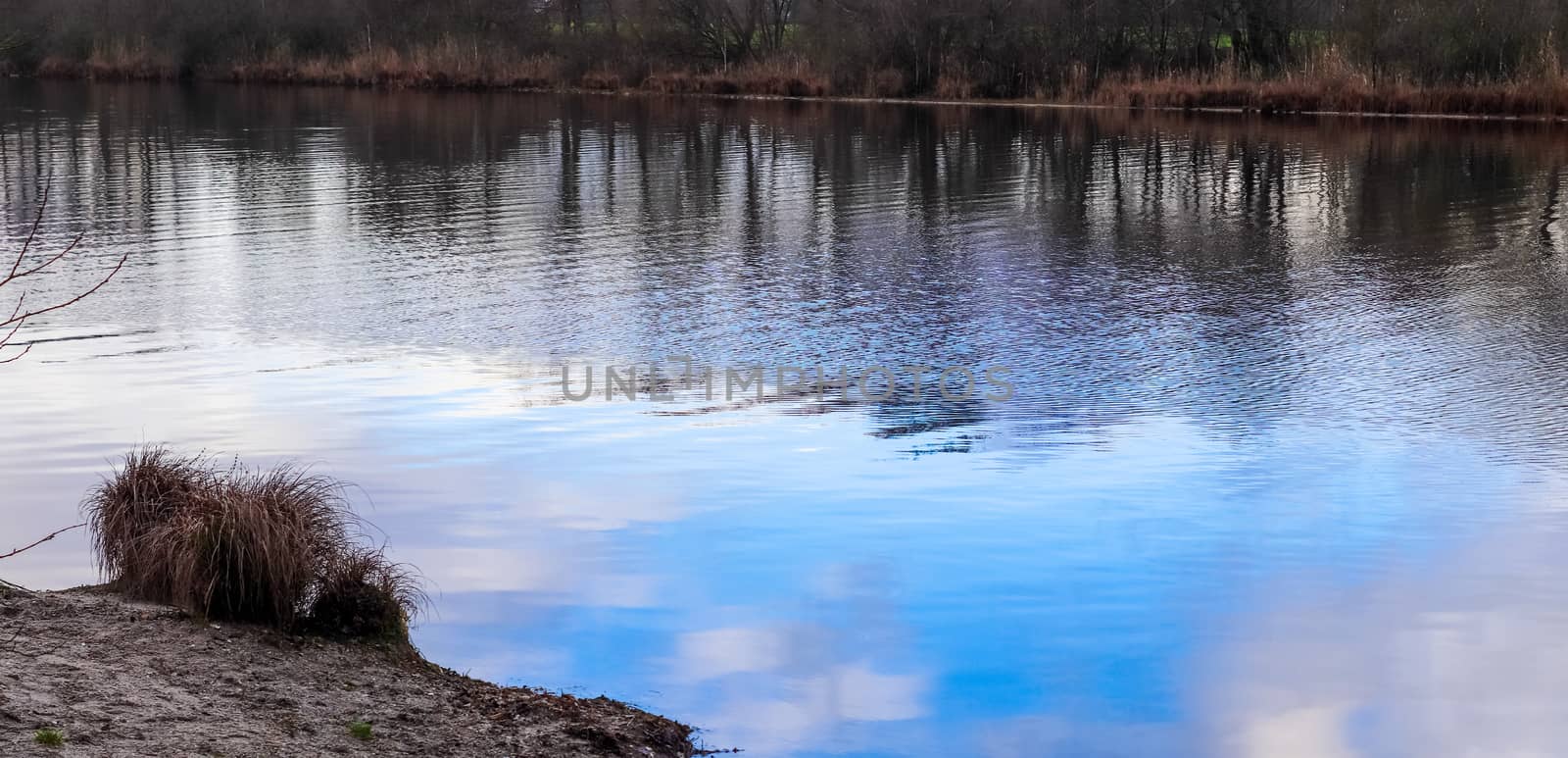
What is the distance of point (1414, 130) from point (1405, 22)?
18.8ft

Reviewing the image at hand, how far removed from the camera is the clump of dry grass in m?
6.39

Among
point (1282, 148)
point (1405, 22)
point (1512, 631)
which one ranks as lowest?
point (1512, 631)

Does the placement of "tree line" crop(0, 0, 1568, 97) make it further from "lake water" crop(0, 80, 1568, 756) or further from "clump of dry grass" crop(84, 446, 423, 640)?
"clump of dry grass" crop(84, 446, 423, 640)

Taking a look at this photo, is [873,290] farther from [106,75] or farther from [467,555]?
[106,75]

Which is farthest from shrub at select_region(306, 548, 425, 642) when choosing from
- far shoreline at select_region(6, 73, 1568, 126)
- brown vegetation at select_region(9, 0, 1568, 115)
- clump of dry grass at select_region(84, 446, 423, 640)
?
far shoreline at select_region(6, 73, 1568, 126)

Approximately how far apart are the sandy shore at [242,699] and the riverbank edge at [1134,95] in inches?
1342

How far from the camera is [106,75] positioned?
56625mm

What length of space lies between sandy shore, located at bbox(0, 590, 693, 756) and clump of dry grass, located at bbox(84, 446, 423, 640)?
143 mm

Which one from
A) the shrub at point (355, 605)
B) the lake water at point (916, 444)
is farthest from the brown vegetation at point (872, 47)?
the shrub at point (355, 605)

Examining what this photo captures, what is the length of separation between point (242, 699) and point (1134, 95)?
127 ft

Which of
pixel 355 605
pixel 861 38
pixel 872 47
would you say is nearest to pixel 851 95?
pixel 872 47

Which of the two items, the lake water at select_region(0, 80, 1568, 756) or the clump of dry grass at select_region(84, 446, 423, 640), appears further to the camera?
the lake water at select_region(0, 80, 1568, 756)

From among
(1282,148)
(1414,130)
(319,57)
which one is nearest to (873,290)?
(1282,148)

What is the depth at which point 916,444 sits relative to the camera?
1009 cm
